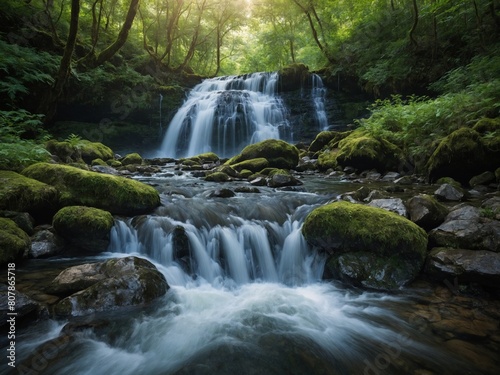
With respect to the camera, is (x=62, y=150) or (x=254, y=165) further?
(x=254, y=165)

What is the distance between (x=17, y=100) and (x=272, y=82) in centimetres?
1592

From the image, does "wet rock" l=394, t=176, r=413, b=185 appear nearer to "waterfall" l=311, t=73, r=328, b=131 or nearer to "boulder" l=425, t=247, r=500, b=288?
"boulder" l=425, t=247, r=500, b=288

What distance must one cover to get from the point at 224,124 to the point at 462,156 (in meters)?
14.2

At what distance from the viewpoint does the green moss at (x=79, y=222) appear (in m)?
4.52

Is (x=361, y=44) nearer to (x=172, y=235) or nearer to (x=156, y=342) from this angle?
(x=172, y=235)

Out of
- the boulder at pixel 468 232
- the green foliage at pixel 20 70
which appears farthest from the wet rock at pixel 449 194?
the green foliage at pixel 20 70

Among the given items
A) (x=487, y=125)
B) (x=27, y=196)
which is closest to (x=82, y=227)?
(x=27, y=196)

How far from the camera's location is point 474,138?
7852 millimetres

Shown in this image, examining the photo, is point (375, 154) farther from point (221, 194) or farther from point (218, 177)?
point (221, 194)

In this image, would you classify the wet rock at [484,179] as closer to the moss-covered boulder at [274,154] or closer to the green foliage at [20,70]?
the moss-covered boulder at [274,154]

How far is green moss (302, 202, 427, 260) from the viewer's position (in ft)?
13.3

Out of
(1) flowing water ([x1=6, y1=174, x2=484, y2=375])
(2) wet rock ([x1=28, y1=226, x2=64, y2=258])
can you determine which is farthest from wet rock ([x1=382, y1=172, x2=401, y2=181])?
(2) wet rock ([x1=28, y1=226, x2=64, y2=258])

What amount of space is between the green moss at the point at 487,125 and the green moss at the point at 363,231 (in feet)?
20.7

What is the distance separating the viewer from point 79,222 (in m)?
4.55
